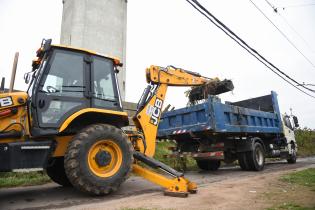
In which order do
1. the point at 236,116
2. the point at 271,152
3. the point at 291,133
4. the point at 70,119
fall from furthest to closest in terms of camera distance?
the point at 291,133, the point at 271,152, the point at 236,116, the point at 70,119

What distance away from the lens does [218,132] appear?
29.0 feet

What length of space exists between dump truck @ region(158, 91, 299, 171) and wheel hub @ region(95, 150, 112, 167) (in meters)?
3.95

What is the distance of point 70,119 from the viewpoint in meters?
5.25

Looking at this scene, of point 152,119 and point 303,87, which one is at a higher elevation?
point 303,87

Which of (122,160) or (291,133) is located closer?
(122,160)

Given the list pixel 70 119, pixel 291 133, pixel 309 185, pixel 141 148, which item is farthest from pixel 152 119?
pixel 291 133

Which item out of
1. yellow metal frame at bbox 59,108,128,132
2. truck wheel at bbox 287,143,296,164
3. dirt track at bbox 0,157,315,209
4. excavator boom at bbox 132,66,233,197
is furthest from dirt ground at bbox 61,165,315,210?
truck wheel at bbox 287,143,296,164

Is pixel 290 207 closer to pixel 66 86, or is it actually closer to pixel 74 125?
pixel 74 125

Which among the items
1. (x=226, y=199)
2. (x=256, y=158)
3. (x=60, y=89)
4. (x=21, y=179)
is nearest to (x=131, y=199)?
(x=226, y=199)

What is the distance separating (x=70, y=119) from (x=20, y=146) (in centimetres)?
88

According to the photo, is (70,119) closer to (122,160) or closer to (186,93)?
(122,160)

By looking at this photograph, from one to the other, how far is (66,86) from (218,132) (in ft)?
16.0

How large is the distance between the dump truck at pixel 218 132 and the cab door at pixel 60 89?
4.28 m

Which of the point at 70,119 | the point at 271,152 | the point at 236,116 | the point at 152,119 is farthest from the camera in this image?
the point at 271,152
